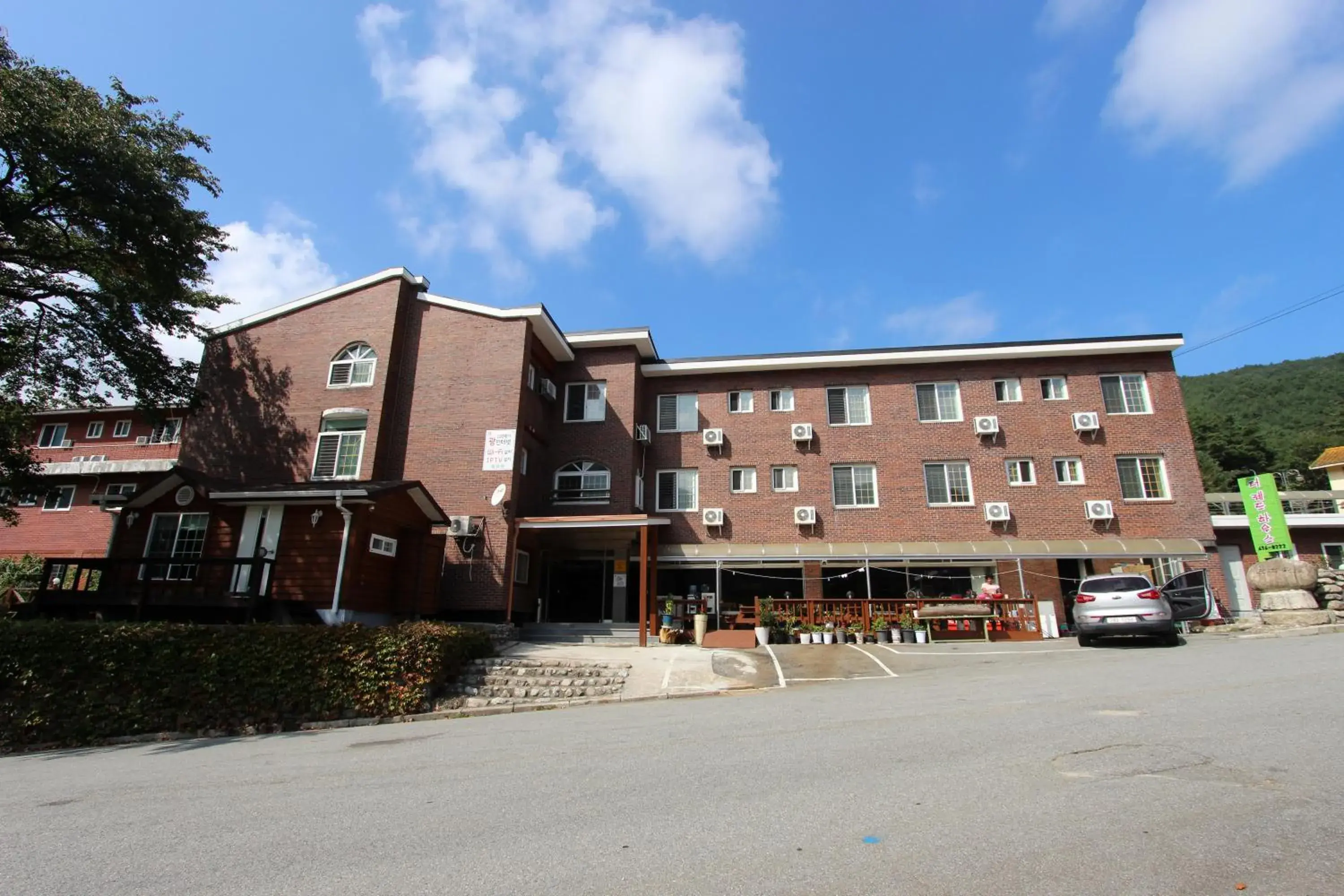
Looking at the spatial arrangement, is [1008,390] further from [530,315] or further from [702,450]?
[530,315]

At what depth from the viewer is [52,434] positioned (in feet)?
101

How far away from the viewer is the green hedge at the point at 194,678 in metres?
10.7

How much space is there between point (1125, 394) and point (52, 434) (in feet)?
143

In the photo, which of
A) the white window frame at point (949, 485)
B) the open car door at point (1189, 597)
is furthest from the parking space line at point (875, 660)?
the open car door at point (1189, 597)

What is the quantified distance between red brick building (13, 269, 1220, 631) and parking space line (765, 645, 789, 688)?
4612 mm

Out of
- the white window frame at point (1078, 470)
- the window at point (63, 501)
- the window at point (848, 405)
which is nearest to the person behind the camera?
the white window frame at point (1078, 470)

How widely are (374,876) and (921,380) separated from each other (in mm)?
21705

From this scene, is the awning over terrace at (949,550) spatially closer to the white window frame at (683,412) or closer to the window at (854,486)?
the window at (854,486)

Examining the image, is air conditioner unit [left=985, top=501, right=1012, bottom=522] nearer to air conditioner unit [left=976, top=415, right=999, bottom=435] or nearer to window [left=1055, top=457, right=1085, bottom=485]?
window [left=1055, top=457, right=1085, bottom=485]

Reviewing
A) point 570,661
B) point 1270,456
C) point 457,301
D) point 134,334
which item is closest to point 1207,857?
point 570,661

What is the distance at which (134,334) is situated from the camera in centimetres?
1823

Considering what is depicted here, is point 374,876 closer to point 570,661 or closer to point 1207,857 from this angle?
point 1207,857

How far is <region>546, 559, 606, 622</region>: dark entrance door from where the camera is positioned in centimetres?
2153

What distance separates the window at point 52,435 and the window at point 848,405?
111 ft
